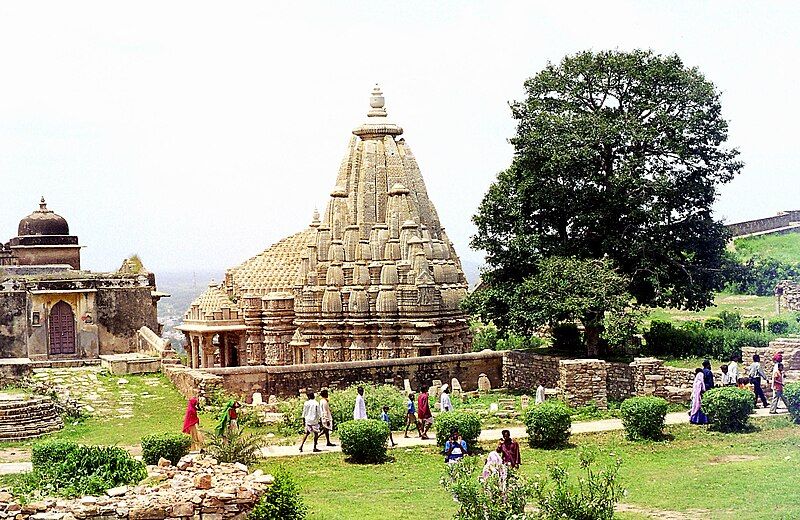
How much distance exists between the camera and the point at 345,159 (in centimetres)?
4072

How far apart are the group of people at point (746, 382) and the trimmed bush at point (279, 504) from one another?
10687 mm

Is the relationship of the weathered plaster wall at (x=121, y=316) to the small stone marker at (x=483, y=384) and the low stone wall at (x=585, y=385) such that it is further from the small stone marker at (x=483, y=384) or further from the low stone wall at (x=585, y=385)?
the low stone wall at (x=585, y=385)

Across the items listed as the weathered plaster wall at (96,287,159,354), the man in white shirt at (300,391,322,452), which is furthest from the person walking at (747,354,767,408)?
the weathered plaster wall at (96,287,159,354)

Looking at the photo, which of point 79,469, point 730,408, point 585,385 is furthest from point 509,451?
point 585,385

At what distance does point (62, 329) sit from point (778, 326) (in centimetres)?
2194

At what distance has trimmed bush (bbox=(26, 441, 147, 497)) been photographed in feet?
56.4

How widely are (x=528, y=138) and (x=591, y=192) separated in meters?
2.26

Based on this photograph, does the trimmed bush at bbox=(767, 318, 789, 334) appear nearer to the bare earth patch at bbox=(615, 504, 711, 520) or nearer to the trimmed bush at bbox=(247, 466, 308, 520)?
the bare earth patch at bbox=(615, 504, 711, 520)

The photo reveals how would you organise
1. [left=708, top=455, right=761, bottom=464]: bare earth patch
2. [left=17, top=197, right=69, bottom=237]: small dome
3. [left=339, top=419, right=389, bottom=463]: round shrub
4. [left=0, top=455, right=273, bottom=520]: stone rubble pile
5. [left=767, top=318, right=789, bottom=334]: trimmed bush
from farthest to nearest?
[left=17, top=197, right=69, bottom=237]: small dome < [left=767, top=318, right=789, bottom=334]: trimmed bush < [left=339, top=419, right=389, bottom=463]: round shrub < [left=708, top=455, right=761, bottom=464]: bare earth patch < [left=0, top=455, right=273, bottom=520]: stone rubble pile

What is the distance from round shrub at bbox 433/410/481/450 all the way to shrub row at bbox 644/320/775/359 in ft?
33.9

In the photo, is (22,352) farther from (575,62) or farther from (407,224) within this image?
(575,62)

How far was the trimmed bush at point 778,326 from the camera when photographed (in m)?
33.2

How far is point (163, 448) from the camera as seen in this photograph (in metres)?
20.1

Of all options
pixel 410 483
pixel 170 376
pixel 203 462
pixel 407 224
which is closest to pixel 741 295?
pixel 407 224
